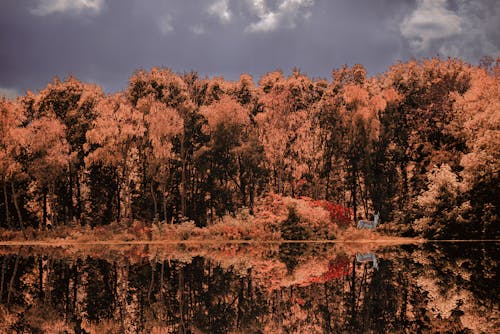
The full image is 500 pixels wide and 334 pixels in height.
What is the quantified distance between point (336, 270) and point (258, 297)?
6.71m

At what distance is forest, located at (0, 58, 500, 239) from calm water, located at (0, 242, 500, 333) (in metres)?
18.5

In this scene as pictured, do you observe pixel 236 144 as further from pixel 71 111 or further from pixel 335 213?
pixel 71 111

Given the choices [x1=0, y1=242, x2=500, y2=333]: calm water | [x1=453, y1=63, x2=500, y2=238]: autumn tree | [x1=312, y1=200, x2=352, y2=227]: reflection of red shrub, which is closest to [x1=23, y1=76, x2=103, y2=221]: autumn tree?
[x1=312, y1=200, x2=352, y2=227]: reflection of red shrub

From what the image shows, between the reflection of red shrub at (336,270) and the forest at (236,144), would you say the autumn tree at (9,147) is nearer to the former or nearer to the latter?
the forest at (236,144)

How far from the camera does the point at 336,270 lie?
64.7ft

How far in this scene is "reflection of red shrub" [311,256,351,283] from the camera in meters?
17.2

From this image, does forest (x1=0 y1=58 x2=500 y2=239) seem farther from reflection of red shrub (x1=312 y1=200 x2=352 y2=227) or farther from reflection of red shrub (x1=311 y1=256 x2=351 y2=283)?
reflection of red shrub (x1=311 y1=256 x2=351 y2=283)

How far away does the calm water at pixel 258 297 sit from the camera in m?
10.2

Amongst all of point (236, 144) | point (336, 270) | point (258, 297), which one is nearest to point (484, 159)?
point (336, 270)

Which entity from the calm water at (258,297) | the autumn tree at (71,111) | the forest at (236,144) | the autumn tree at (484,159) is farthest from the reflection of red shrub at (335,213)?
the autumn tree at (71,111)

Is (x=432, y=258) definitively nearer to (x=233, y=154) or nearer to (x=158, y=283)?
(x=158, y=283)

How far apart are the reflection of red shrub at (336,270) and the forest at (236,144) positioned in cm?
1438

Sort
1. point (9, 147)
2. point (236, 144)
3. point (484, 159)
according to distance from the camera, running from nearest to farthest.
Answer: point (484, 159)
point (9, 147)
point (236, 144)

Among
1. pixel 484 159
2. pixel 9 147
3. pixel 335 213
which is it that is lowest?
pixel 335 213
